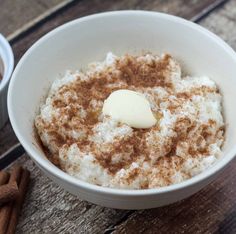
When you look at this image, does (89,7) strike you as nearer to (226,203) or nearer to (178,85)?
(178,85)

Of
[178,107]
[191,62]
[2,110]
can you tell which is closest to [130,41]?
[191,62]

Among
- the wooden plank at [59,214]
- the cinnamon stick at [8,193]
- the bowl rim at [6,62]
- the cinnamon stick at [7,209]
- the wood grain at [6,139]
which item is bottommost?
the wooden plank at [59,214]

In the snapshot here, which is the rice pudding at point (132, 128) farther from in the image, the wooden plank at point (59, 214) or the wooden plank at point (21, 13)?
the wooden plank at point (21, 13)

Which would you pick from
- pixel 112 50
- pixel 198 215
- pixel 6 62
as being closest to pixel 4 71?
pixel 6 62

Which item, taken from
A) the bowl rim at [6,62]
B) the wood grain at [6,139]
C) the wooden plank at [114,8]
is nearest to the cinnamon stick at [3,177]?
the wood grain at [6,139]

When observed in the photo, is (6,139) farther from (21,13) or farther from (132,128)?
(21,13)

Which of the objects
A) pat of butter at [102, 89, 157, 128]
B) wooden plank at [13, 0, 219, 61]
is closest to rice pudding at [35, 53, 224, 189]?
pat of butter at [102, 89, 157, 128]
